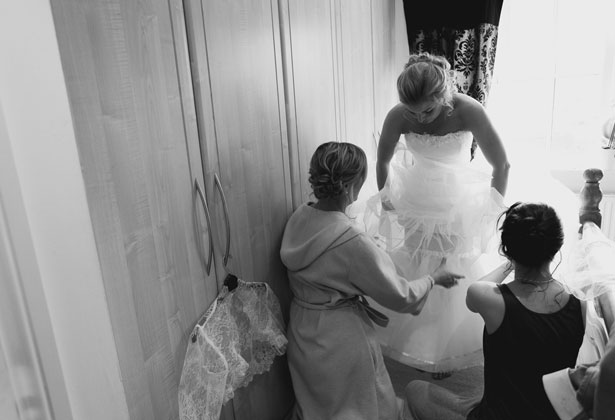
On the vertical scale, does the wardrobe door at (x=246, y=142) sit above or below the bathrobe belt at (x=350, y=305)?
above

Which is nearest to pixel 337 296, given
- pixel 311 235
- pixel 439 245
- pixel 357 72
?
pixel 311 235

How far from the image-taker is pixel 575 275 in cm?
150

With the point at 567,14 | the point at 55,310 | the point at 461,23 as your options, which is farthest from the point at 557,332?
the point at 567,14

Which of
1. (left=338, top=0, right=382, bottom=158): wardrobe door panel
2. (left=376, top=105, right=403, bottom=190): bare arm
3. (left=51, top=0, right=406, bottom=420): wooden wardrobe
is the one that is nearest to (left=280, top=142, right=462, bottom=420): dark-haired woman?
(left=51, top=0, right=406, bottom=420): wooden wardrobe

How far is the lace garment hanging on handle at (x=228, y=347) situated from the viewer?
1.25 meters

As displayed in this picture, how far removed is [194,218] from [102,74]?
1.38 ft

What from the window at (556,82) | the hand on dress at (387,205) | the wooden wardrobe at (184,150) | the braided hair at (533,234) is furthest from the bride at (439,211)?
the window at (556,82)

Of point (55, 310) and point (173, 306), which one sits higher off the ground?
point (55, 310)

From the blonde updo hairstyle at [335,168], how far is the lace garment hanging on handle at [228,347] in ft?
1.11

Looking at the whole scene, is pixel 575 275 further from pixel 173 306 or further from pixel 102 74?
pixel 102 74

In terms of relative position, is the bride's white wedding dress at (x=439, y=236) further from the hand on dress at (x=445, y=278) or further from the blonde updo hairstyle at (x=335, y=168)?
the blonde updo hairstyle at (x=335, y=168)

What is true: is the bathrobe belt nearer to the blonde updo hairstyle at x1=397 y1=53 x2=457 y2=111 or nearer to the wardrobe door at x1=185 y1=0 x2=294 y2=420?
the wardrobe door at x1=185 y1=0 x2=294 y2=420

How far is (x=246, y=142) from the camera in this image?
1.47m

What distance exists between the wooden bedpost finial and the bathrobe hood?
36.5 inches
